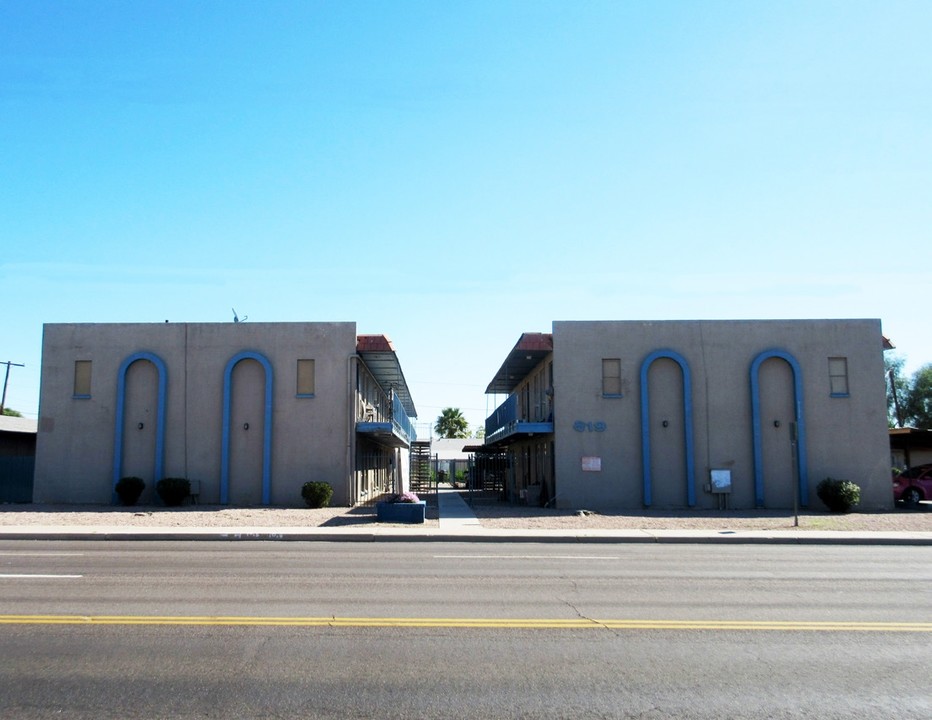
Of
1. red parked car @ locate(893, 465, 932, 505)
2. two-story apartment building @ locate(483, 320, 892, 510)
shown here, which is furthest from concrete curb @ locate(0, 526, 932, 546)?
red parked car @ locate(893, 465, 932, 505)

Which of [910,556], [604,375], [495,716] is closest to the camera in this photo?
[495,716]

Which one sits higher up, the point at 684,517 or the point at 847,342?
the point at 847,342

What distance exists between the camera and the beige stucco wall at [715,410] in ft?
84.3

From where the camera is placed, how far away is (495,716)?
17.1 feet

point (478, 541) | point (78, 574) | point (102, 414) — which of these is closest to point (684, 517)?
point (478, 541)

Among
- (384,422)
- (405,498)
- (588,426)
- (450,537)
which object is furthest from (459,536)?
(384,422)

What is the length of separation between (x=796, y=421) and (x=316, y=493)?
15.2m

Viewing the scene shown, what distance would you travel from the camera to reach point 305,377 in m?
26.8

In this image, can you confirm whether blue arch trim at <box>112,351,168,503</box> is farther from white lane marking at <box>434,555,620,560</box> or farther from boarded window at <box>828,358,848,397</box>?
boarded window at <box>828,358,848,397</box>

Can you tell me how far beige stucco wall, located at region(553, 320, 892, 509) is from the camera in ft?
84.3

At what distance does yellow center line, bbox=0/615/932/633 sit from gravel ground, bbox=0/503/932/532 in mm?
11494

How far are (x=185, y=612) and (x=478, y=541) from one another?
9545mm

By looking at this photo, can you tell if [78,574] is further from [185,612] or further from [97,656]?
[97,656]

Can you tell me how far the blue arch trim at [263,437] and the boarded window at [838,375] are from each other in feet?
59.4
